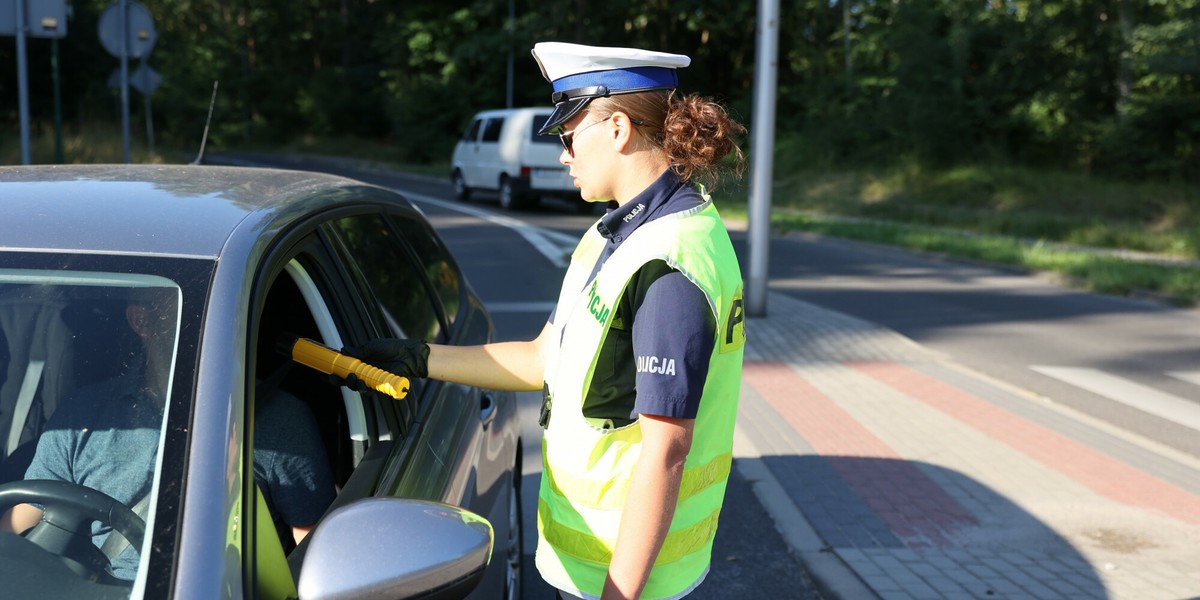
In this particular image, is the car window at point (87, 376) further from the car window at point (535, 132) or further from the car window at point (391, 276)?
the car window at point (535, 132)

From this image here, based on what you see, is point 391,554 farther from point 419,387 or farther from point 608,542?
point 419,387

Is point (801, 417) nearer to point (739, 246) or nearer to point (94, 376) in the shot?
point (94, 376)

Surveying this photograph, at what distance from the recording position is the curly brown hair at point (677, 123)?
6.34 feet

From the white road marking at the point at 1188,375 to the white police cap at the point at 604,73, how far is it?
7833 millimetres

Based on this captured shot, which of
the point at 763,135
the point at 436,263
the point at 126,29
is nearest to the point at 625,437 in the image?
the point at 436,263

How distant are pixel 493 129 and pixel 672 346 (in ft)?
71.4

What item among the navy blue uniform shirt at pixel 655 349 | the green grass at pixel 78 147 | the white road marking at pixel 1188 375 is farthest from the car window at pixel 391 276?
the green grass at pixel 78 147

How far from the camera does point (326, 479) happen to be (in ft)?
8.21

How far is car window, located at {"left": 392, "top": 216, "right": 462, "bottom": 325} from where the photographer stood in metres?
3.65

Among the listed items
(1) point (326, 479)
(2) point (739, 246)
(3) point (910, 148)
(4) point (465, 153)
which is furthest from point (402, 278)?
(3) point (910, 148)

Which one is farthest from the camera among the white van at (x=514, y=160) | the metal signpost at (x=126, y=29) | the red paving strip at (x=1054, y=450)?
the white van at (x=514, y=160)

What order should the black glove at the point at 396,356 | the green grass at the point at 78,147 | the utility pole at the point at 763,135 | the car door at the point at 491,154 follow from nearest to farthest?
the black glove at the point at 396,356 < the utility pole at the point at 763,135 < the green grass at the point at 78,147 < the car door at the point at 491,154

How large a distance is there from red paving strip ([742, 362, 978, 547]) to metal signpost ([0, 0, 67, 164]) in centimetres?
632

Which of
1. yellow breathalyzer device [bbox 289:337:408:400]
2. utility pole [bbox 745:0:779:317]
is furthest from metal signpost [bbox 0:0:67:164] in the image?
yellow breathalyzer device [bbox 289:337:408:400]
